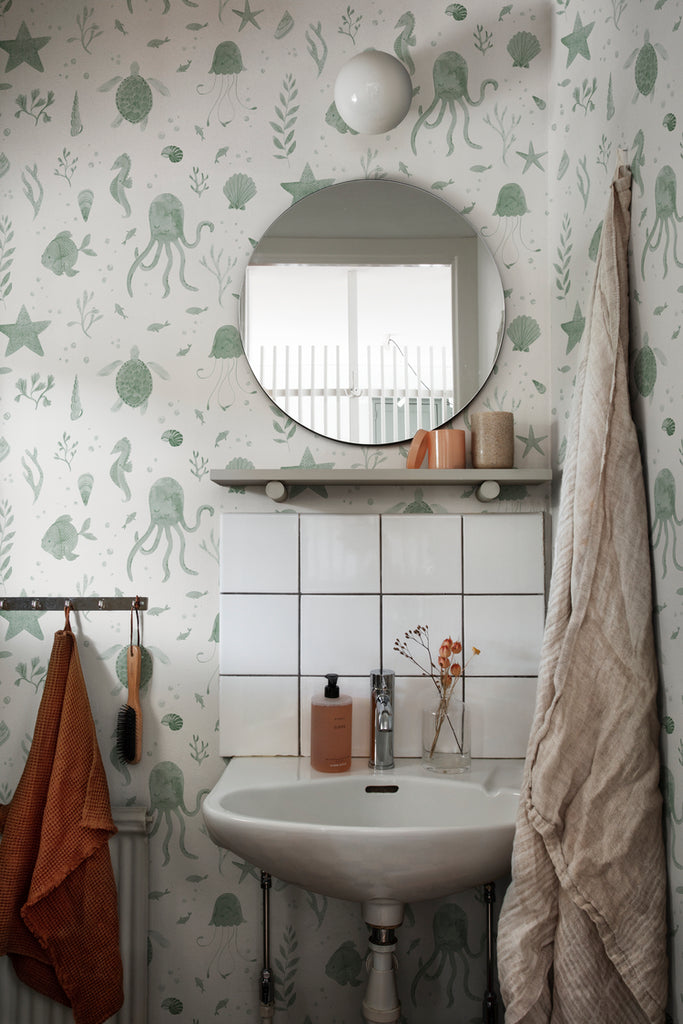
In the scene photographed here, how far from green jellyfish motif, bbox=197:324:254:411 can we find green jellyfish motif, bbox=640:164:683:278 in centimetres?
82

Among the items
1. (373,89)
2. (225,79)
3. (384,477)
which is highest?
(225,79)

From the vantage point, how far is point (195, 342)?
5.21 feet

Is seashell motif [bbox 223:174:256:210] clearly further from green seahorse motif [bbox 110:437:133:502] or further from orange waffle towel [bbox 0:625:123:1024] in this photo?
orange waffle towel [bbox 0:625:123:1024]

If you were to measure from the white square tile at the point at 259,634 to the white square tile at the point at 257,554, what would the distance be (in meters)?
0.03

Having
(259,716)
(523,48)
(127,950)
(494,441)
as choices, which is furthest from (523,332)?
(127,950)

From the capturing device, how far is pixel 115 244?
63.1 inches

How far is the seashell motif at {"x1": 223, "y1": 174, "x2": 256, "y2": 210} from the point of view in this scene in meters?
1.60

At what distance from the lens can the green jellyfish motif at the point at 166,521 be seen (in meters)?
1.57

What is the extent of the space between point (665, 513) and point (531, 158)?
0.90 meters

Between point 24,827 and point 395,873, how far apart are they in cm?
73

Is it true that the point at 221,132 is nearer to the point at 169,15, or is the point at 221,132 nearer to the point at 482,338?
the point at 169,15

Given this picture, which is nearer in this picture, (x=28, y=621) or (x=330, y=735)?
(x=330, y=735)

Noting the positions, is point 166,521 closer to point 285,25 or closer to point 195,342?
point 195,342

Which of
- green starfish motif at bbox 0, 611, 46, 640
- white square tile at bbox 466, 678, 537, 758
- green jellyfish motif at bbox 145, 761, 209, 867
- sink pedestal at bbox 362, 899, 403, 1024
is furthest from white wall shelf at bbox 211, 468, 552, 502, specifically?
sink pedestal at bbox 362, 899, 403, 1024
